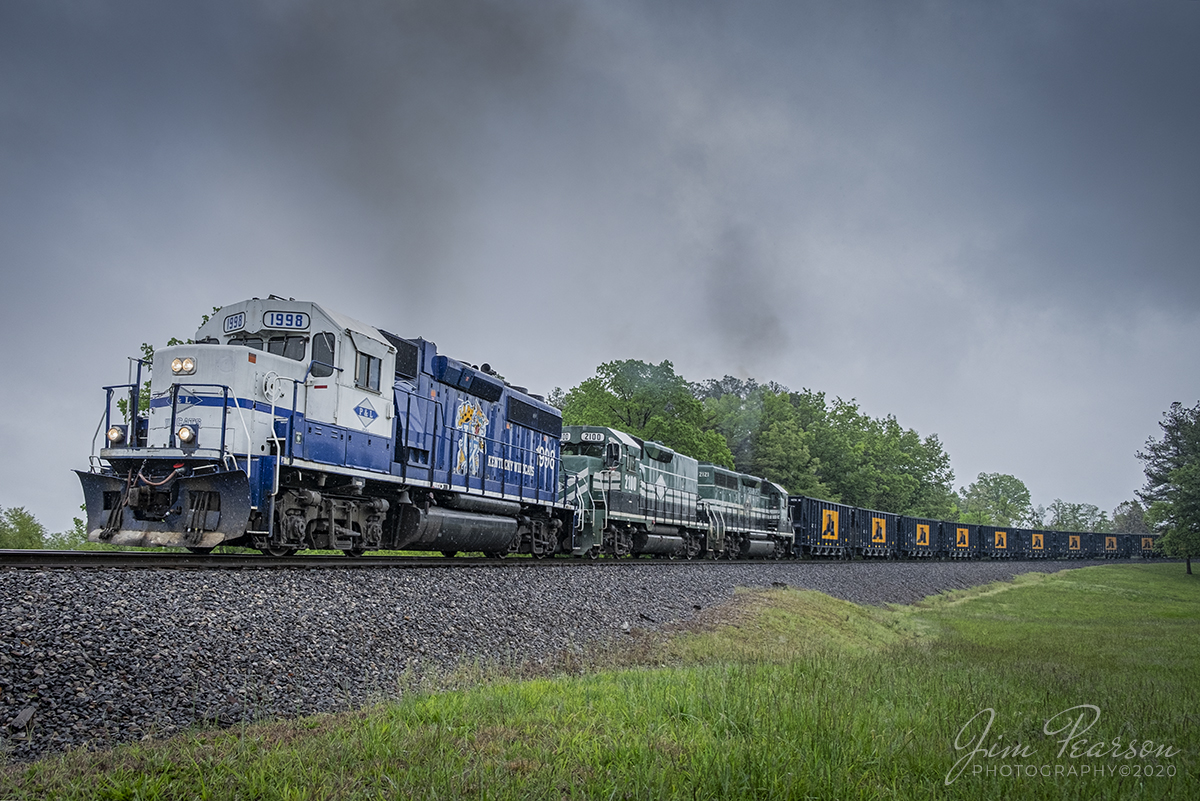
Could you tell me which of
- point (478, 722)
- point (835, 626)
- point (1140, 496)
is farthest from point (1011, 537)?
point (478, 722)

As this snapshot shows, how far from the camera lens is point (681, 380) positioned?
4153 cm

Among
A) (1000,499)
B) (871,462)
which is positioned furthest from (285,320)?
(1000,499)

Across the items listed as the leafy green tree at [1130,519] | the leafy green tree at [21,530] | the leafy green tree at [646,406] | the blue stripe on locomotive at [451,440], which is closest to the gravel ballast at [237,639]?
the blue stripe on locomotive at [451,440]

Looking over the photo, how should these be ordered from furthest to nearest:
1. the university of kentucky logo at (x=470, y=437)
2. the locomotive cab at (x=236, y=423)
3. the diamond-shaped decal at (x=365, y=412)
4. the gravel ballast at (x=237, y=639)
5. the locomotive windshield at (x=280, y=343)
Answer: the university of kentucky logo at (x=470, y=437), the diamond-shaped decal at (x=365, y=412), the locomotive windshield at (x=280, y=343), the locomotive cab at (x=236, y=423), the gravel ballast at (x=237, y=639)

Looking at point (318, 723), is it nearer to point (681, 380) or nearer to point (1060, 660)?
point (1060, 660)

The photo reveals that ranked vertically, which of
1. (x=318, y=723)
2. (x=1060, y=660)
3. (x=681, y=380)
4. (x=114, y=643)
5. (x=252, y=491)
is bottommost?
(x=1060, y=660)

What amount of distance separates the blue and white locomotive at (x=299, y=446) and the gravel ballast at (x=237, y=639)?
187cm

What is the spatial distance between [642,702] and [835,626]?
1060 centimetres

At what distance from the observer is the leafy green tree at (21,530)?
19.9 metres

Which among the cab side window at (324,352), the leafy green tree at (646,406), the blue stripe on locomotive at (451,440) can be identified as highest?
the leafy green tree at (646,406)

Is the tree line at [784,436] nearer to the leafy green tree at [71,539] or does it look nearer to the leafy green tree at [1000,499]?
the leafy green tree at [71,539]

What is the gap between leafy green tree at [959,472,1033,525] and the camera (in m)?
129

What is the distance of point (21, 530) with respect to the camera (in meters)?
20.2

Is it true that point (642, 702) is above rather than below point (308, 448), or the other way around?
below
